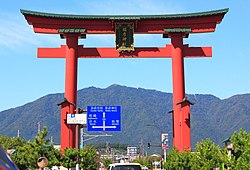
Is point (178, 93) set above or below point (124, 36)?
below

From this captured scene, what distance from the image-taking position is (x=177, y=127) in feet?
120

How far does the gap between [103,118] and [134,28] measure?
8.95 meters

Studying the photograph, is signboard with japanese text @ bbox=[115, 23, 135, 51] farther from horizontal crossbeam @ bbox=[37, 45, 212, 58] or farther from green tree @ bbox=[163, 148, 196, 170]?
green tree @ bbox=[163, 148, 196, 170]

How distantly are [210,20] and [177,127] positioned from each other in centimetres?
922

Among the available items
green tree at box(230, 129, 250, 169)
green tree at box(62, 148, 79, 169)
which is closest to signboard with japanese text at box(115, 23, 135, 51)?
green tree at box(62, 148, 79, 169)

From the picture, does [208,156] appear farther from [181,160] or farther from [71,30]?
[71,30]

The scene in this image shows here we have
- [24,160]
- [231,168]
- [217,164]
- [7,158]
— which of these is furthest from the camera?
[24,160]

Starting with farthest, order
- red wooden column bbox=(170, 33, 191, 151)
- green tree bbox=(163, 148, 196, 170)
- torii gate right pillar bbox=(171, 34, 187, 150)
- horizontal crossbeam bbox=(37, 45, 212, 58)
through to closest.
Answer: green tree bbox=(163, 148, 196, 170)
horizontal crossbeam bbox=(37, 45, 212, 58)
torii gate right pillar bbox=(171, 34, 187, 150)
red wooden column bbox=(170, 33, 191, 151)

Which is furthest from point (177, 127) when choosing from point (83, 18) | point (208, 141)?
point (83, 18)

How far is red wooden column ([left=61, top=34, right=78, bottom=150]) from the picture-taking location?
36125mm

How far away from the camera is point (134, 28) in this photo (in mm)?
38094

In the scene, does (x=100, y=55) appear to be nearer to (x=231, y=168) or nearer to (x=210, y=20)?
(x=210, y=20)

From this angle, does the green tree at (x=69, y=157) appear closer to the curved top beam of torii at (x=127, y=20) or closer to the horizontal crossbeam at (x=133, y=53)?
the horizontal crossbeam at (x=133, y=53)

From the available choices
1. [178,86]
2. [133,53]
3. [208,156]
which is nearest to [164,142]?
[178,86]
